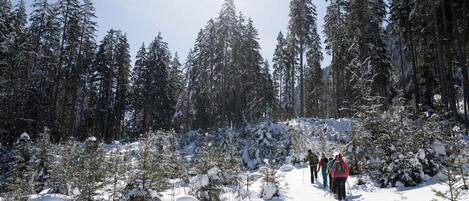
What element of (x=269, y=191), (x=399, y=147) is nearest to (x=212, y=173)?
(x=269, y=191)

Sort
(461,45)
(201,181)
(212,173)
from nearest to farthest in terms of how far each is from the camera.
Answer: (201,181) < (212,173) < (461,45)

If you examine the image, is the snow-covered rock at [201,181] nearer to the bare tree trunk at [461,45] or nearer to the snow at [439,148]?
the snow at [439,148]

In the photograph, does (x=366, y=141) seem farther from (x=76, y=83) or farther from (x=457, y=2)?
(x=76, y=83)

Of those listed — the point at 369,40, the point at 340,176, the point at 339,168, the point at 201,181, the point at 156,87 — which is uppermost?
the point at 369,40

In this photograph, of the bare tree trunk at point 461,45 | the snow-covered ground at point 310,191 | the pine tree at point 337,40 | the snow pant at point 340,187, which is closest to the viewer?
the snow-covered ground at point 310,191

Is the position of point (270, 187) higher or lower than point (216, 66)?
lower

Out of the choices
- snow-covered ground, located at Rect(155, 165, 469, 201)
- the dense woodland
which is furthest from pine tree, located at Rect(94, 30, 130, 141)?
snow-covered ground, located at Rect(155, 165, 469, 201)

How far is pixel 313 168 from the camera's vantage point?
16.7 meters

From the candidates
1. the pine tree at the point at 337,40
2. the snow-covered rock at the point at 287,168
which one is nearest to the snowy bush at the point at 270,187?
the snow-covered rock at the point at 287,168

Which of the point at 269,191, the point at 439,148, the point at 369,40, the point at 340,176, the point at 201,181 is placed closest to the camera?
the point at 201,181

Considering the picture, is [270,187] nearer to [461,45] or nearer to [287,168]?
[287,168]

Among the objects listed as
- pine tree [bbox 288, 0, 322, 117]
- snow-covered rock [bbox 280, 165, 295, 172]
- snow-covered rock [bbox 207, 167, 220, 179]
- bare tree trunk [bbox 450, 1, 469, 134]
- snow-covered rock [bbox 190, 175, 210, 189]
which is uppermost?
pine tree [bbox 288, 0, 322, 117]

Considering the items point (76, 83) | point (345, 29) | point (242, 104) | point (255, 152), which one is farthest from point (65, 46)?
point (345, 29)

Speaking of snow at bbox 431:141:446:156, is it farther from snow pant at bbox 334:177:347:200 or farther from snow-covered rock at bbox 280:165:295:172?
snow-covered rock at bbox 280:165:295:172
